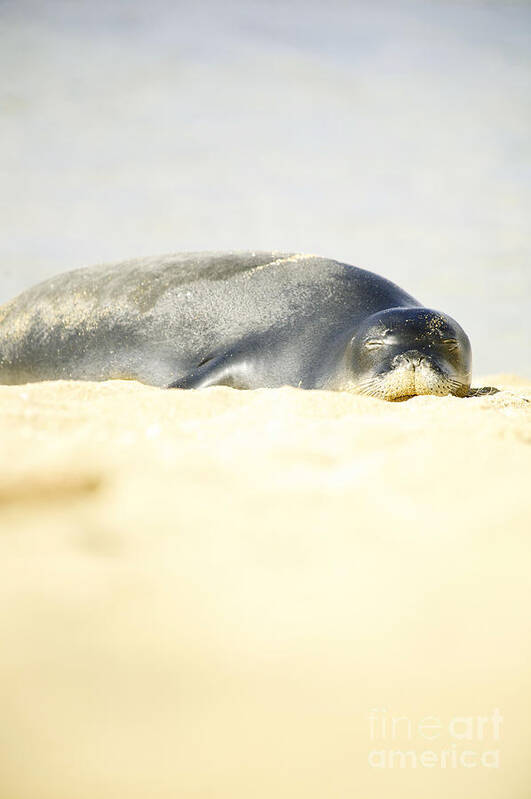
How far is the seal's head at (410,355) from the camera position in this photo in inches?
100.0

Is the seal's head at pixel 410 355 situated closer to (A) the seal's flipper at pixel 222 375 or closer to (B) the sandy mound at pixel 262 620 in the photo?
(A) the seal's flipper at pixel 222 375

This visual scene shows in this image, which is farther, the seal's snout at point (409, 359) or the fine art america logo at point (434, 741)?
the seal's snout at point (409, 359)

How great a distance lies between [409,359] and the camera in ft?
8.43

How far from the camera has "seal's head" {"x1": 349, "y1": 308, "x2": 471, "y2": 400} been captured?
2.54 metres

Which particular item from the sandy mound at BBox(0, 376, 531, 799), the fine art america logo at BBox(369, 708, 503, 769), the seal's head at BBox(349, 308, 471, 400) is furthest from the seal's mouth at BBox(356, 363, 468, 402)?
the fine art america logo at BBox(369, 708, 503, 769)

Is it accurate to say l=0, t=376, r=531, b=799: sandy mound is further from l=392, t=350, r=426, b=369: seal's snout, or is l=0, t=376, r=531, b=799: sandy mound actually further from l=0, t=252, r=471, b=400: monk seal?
l=0, t=252, r=471, b=400: monk seal

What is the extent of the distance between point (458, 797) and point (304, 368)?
2736mm

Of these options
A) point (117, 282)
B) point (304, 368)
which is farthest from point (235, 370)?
point (117, 282)

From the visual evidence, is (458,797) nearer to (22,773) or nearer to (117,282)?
(22,773)

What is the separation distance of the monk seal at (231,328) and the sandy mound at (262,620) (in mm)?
1773

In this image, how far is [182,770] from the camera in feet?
1.68

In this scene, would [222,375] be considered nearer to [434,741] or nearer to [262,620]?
[262,620]

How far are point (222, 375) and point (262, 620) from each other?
8.49 ft

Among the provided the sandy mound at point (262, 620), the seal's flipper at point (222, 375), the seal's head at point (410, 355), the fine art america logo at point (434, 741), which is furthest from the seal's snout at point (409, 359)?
the fine art america logo at point (434, 741)
